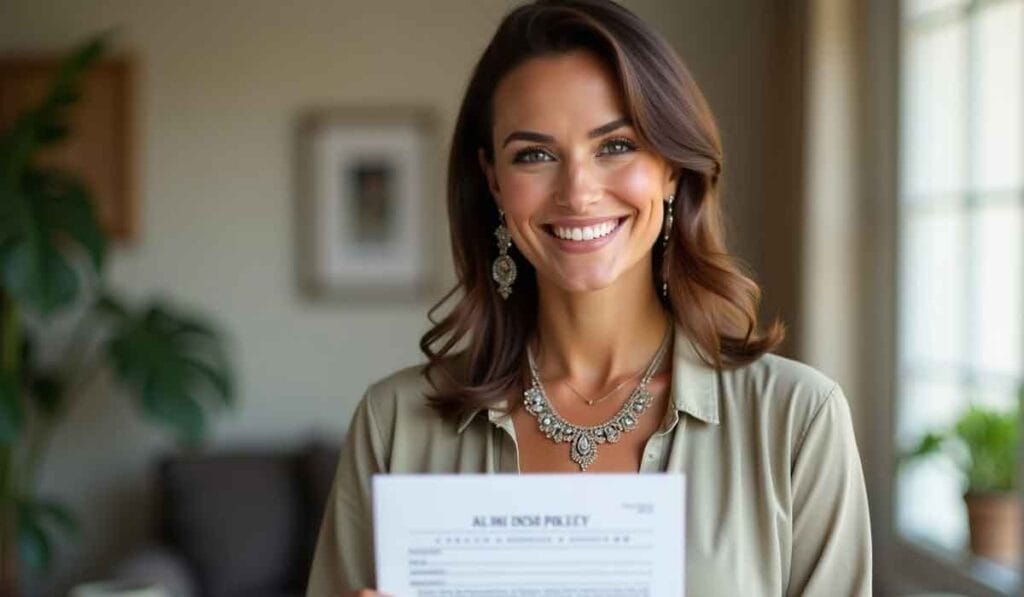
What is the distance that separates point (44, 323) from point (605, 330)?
351 cm

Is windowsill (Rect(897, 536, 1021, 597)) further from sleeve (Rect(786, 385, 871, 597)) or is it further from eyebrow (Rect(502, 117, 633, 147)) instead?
eyebrow (Rect(502, 117, 633, 147))

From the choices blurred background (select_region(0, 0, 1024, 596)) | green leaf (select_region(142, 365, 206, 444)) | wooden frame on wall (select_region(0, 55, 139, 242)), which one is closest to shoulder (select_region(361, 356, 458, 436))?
blurred background (select_region(0, 0, 1024, 596))

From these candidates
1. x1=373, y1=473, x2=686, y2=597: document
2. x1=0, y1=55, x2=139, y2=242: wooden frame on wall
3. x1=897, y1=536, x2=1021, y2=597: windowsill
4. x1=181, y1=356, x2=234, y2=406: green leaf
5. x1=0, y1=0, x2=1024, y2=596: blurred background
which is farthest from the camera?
x1=0, y1=55, x2=139, y2=242: wooden frame on wall

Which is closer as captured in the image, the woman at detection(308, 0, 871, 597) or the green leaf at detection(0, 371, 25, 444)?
the woman at detection(308, 0, 871, 597)

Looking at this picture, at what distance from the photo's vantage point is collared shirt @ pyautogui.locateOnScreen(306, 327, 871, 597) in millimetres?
1273

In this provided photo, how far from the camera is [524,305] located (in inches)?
58.5

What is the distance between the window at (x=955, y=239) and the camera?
3.04 m

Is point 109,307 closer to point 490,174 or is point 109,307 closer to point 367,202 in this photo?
point 367,202

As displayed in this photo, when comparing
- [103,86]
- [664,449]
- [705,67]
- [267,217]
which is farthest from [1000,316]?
[103,86]

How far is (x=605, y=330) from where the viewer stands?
1419 mm

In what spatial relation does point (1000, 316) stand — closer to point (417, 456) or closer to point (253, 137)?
point (417, 456)

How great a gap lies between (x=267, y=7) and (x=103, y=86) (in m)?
0.63

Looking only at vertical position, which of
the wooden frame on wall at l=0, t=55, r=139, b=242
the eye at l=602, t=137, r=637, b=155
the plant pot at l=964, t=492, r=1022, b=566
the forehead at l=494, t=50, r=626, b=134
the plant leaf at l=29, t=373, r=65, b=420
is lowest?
the plant pot at l=964, t=492, r=1022, b=566

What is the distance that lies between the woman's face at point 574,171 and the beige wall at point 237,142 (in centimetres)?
326
